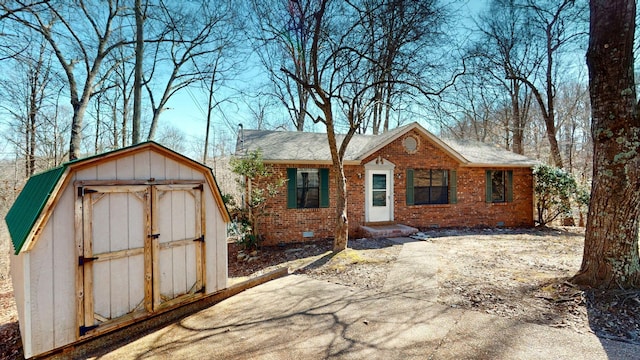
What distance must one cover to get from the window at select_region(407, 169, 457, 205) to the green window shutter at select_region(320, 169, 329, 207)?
3.27 m

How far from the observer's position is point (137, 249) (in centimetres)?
362

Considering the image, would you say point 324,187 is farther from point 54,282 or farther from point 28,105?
point 28,105

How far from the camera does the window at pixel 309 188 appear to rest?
926cm

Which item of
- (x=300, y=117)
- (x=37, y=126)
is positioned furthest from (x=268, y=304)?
(x=37, y=126)

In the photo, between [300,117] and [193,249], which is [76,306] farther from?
[300,117]

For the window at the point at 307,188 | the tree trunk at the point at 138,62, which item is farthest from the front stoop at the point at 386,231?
the tree trunk at the point at 138,62

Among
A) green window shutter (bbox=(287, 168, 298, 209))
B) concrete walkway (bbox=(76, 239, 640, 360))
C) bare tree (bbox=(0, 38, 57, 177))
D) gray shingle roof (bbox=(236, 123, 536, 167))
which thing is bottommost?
concrete walkway (bbox=(76, 239, 640, 360))

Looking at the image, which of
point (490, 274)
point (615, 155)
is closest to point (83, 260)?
point (490, 274)

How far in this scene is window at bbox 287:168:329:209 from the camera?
30.4ft

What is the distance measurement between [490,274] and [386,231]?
12.9 ft

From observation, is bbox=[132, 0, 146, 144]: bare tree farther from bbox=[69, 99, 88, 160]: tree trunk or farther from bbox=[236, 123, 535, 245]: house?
bbox=[236, 123, 535, 245]: house

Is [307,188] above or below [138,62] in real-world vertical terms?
below

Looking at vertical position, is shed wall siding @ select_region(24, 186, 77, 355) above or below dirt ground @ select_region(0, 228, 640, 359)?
above

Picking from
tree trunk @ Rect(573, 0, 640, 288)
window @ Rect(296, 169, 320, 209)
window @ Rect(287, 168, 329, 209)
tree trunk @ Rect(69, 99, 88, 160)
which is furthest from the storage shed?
tree trunk @ Rect(69, 99, 88, 160)
